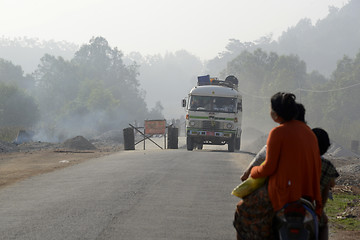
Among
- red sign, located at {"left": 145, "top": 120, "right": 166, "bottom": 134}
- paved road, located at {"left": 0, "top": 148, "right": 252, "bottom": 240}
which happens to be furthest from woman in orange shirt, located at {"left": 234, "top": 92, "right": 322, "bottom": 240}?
red sign, located at {"left": 145, "top": 120, "right": 166, "bottom": 134}

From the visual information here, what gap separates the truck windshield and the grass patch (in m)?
13.0

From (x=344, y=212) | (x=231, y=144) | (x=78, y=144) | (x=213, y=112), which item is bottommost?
(x=78, y=144)

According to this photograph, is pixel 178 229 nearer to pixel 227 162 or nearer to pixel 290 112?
pixel 290 112

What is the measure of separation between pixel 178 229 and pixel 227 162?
12.1 metres

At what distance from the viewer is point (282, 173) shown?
521cm

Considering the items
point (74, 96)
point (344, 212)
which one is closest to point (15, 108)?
point (74, 96)

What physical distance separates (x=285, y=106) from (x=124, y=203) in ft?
22.1

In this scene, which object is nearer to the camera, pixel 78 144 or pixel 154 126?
pixel 154 126

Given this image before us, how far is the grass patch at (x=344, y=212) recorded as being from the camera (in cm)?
1114

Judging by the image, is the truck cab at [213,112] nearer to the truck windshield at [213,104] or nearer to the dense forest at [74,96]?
the truck windshield at [213,104]

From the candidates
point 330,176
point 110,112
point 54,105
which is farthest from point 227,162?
point 54,105

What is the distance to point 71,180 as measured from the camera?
52.2ft

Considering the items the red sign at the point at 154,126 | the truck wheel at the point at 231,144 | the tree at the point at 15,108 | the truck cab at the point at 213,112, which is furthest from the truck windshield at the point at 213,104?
the tree at the point at 15,108

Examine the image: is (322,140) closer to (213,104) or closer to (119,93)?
(213,104)
